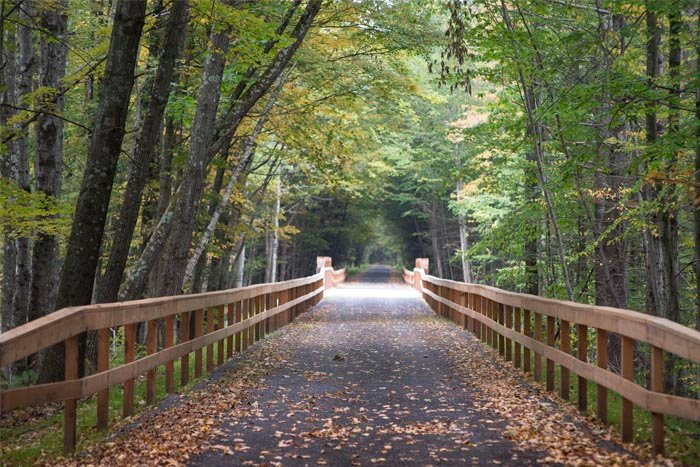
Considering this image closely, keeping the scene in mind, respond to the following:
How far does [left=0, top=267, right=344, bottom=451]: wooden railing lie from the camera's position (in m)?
4.75

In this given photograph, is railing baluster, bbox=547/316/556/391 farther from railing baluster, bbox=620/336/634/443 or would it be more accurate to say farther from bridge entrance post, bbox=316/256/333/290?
bridge entrance post, bbox=316/256/333/290

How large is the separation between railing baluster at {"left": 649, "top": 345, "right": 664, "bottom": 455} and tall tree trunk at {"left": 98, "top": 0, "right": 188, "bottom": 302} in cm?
641

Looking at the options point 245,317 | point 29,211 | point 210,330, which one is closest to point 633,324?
point 210,330

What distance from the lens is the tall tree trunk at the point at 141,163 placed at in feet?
30.9

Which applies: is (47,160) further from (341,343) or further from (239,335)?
(341,343)

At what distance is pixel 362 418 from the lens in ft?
22.6

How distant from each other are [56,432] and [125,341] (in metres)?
0.98

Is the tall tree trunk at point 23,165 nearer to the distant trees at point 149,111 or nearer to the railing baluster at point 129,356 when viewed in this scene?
the distant trees at point 149,111

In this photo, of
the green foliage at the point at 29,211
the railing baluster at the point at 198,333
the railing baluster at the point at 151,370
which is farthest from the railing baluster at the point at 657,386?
the green foliage at the point at 29,211

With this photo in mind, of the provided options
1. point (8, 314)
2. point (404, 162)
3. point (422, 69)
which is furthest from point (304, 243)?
point (8, 314)

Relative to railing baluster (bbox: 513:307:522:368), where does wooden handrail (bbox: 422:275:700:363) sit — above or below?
above

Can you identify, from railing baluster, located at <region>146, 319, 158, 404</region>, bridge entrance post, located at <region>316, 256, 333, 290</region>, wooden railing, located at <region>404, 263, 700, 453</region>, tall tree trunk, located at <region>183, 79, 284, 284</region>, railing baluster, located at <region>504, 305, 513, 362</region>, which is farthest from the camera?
bridge entrance post, located at <region>316, 256, 333, 290</region>

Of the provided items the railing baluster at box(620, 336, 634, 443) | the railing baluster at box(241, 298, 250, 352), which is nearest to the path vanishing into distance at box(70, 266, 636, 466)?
the railing baluster at box(620, 336, 634, 443)

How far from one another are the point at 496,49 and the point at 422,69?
70.9 feet
